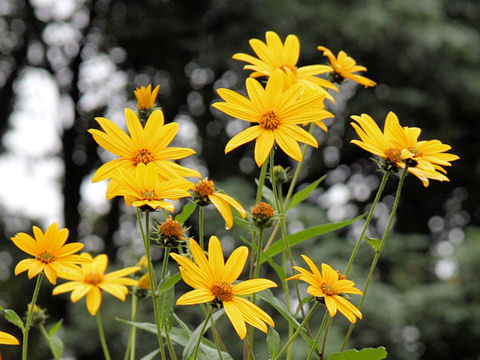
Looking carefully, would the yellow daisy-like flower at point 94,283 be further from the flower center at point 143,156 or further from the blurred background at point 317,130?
the blurred background at point 317,130

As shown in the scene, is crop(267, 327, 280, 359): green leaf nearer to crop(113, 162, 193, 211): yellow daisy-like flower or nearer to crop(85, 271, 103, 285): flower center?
crop(113, 162, 193, 211): yellow daisy-like flower

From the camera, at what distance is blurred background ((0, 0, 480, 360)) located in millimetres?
3637

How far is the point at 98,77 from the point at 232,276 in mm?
5594

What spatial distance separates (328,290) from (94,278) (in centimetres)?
33

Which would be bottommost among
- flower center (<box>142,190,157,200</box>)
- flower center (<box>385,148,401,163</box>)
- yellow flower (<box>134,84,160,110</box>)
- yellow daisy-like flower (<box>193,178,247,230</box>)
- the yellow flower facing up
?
yellow daisy-like flower (<box>193,178,247,230</box>)

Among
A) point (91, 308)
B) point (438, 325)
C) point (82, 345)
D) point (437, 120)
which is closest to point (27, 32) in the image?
point (82, 345)

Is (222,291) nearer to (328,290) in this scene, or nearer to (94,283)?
(328,290)

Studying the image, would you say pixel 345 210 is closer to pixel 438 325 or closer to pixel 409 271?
pixel 409 271

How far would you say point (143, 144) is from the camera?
59 centimetres

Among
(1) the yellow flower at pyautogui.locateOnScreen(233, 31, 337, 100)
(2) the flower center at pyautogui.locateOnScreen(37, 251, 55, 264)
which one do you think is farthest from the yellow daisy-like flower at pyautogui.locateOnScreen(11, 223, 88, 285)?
(1) the yellow flower at pyautogui.locateOnScreen(233, 31, 337, 100)

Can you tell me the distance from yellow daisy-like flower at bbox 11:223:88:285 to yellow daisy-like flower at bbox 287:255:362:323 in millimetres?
254

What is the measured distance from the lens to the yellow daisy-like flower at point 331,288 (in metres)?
0.54

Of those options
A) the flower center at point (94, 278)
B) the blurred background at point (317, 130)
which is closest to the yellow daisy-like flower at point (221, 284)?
the flower center at point (94, 278)

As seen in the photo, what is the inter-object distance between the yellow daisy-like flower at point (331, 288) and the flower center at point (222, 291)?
0.20 ft
